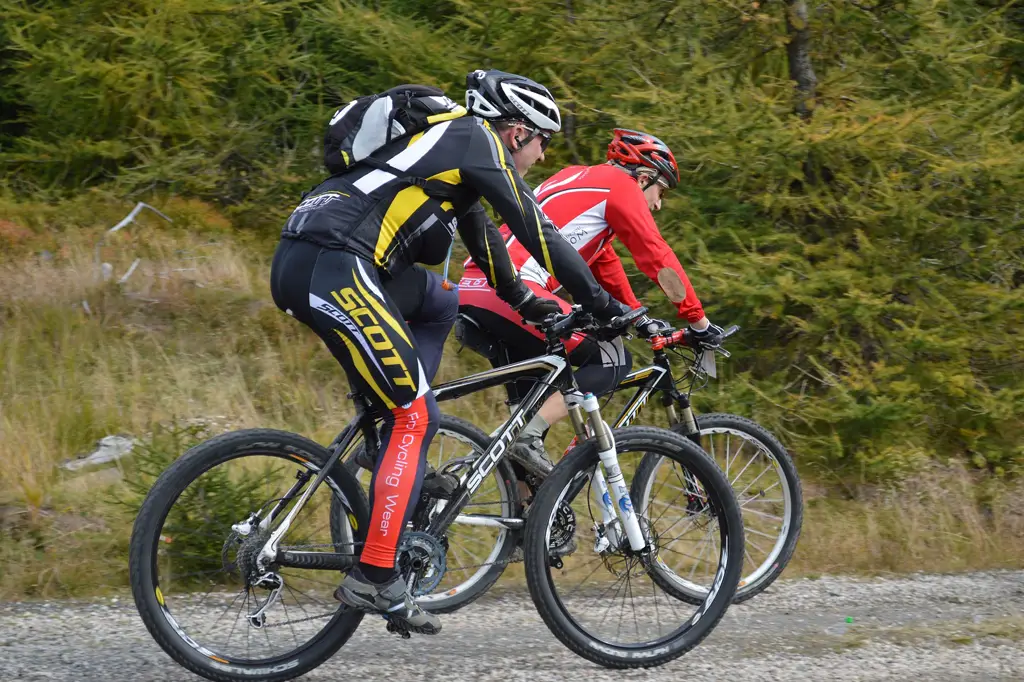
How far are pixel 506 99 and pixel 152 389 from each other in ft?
14.8

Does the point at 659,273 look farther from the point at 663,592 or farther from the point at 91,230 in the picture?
the point at 91,230

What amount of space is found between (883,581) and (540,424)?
218 centimetres

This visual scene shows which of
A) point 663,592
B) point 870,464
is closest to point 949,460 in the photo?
point 870,464

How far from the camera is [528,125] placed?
4.17 meters

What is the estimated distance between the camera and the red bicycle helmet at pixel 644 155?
5.20 m

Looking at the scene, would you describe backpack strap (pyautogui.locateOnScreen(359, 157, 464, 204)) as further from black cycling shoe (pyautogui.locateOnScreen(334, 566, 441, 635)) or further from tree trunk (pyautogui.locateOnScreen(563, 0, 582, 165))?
tree trunk (pyautogui.locateOnScreen(563, 0, 582, 165))

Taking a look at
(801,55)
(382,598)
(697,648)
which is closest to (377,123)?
(382,598)

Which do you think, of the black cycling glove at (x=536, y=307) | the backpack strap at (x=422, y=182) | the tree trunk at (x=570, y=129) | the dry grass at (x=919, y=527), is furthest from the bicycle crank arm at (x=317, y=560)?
the tree trunk at (x=570, y=129)

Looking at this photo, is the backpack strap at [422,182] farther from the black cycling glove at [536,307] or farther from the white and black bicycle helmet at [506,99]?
the black cycling glove at [536,307]

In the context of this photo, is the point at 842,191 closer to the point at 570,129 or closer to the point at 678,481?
the point at 570,129

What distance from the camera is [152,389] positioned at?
24.7 feet

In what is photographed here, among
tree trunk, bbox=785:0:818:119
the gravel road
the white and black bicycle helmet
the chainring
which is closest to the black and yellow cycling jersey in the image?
the white and black bicycle helmet

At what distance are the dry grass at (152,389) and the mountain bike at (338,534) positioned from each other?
135 centimetres

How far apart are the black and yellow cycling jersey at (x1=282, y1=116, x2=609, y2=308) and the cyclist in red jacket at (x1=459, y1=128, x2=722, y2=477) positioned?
3.17 feet
